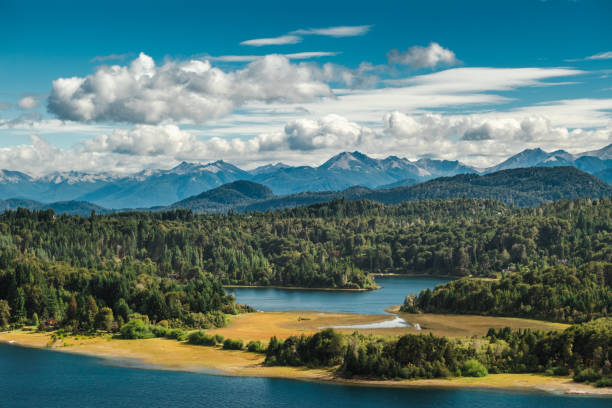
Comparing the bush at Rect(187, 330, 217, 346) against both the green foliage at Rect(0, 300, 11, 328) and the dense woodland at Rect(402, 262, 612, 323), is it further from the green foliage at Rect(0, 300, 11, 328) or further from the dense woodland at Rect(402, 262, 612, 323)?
the dense woodland at Rect(402, 262, 612, 323)

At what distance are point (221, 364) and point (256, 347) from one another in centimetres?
937

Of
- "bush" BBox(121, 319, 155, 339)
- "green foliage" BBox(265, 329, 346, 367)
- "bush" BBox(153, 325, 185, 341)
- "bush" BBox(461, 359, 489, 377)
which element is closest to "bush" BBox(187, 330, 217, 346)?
"bush" BBox(153, 325, 185, 341)

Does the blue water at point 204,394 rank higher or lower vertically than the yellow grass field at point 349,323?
lower

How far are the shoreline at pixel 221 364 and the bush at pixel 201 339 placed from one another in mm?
1719

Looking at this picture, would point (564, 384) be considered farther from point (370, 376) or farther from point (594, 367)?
point (370, 376)

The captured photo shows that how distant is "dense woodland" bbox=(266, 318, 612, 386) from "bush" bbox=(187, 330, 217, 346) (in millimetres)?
25298

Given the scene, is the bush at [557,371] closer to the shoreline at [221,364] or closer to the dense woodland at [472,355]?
the dense woodland at [472,355]

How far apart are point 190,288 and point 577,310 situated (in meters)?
86.2

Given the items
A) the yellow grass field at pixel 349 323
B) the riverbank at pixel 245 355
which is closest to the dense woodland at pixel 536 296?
the yellow grass field at pixel 349 323

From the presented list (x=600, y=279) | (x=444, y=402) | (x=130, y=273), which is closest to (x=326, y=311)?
(x=130, y=273)

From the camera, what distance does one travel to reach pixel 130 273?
17900 centimetres

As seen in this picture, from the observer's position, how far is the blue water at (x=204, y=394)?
288 ft

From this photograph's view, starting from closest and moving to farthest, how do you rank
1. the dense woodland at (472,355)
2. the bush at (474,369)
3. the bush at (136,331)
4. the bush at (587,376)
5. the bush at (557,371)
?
the bush at (587,376), the bush at (557,371), the dense woodland at (472,355), the bush at (474,369), the bush at (136,331)

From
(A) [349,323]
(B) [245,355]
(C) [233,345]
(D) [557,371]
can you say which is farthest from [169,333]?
(D) [557,371]
